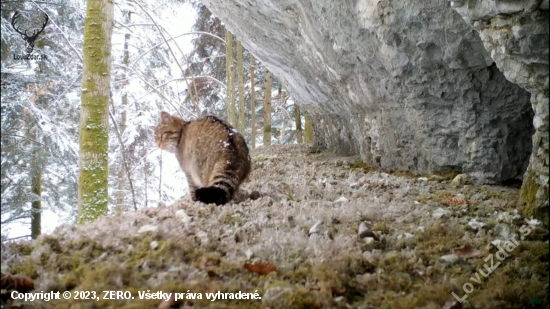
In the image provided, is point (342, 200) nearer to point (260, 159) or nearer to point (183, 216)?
point (183, 216)

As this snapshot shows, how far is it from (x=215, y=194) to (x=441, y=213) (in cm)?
250

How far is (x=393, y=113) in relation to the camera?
7613mm

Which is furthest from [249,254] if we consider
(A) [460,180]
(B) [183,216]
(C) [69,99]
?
(C) [69,99]

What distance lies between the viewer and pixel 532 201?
4418 millimetres

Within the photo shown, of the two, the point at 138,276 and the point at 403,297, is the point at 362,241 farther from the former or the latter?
the point at 138,276

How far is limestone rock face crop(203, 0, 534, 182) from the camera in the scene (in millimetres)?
5859

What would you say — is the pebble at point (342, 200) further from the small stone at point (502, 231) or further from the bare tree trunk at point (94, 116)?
the bare tree trunk at point (94, 116)

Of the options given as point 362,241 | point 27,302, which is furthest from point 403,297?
point 27,302

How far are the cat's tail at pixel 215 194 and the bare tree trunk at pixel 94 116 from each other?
1.60 m

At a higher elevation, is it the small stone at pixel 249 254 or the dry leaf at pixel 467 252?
the small stone at pixel 249 254

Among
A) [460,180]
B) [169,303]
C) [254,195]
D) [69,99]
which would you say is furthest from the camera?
[69,99]

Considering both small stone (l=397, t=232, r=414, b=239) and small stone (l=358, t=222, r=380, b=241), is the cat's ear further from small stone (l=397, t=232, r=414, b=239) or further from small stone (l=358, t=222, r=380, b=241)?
small stone (l=397, t=232, r=414, b=239)

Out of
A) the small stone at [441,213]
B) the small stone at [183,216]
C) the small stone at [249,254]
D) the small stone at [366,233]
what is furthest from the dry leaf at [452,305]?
Result: the small stone at [183,216]

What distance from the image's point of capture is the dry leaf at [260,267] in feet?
9.68
